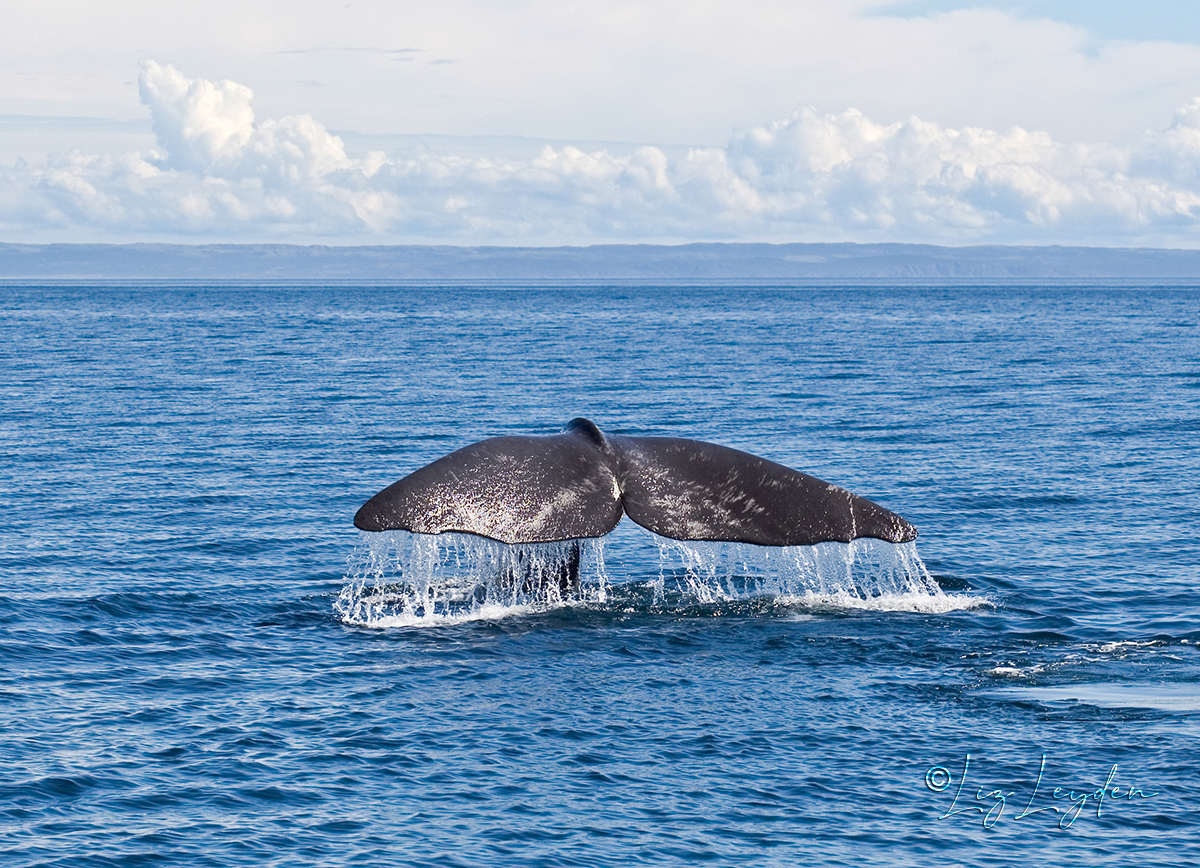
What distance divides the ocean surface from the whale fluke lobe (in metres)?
1.48

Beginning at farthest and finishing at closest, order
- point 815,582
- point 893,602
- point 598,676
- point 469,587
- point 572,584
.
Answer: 1. point 815,582
2. point 469,587
3. point 893,602
4. point 572,584
5. point 598,676

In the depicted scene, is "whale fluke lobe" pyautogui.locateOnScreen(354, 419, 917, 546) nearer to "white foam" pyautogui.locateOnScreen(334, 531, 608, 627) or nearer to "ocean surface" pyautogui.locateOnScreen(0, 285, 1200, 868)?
"ocean surface" pyautogui.locateOnScreen(0, 285, 1200, 868)

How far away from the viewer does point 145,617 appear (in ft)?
47.9

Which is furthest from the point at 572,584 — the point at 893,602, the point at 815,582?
the point at 893,602

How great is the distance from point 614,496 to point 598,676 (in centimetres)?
193

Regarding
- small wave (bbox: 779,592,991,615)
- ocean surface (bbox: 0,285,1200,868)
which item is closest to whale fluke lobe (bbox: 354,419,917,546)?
ocean surface (bbox: 0,285,1200,868)

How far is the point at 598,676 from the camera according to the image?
11930mm

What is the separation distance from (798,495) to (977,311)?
114376mm

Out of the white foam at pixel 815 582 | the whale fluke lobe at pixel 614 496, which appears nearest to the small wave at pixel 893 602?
the white foam at pixel 815 582

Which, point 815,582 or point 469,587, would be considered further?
point 815,582

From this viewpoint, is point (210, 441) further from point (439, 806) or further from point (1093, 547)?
point (439, 806)

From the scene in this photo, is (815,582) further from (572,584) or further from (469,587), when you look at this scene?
(469,587)

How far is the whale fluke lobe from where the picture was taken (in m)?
10.2

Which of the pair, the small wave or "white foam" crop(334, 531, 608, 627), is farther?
the small wave
